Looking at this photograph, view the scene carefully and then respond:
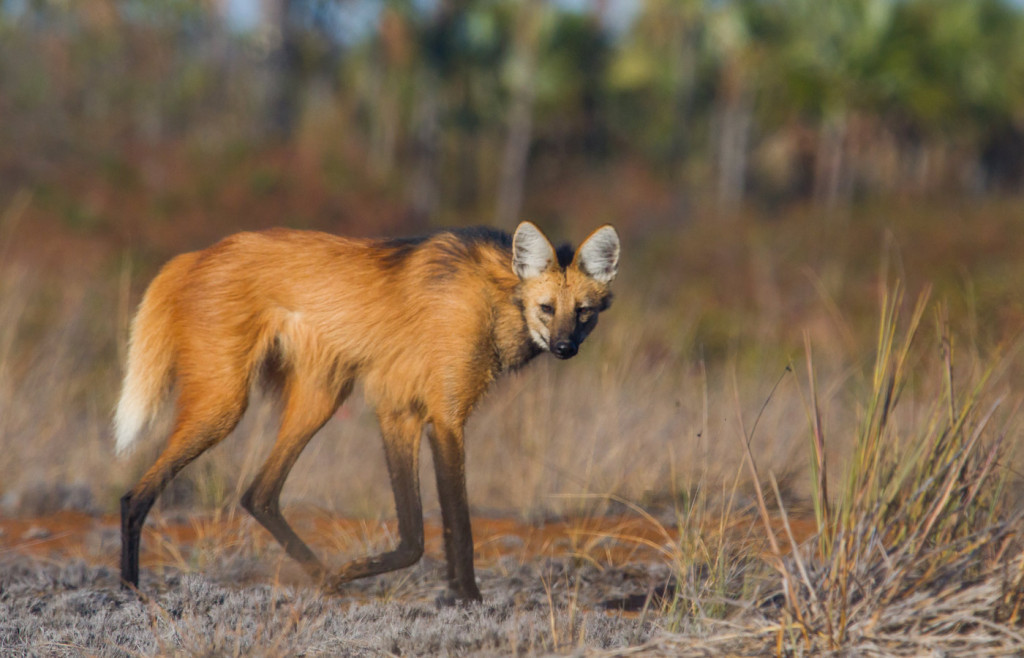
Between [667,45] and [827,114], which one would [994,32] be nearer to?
[827,114]

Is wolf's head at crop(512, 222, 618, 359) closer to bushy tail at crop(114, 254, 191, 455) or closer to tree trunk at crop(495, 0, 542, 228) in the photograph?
bushy tail at crop(114, 254, 191, 455)

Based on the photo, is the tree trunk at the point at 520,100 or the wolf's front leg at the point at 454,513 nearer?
the wolf's front leg at the point at 454,513

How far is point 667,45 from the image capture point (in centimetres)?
4116

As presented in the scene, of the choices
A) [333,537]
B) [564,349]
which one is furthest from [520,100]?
[564,349]

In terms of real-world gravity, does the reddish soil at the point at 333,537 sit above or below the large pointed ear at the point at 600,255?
below

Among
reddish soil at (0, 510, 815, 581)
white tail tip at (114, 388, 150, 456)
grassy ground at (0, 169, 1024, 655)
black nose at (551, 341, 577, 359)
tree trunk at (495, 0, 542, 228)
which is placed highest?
tree trunk at (495, 0, 542, 228)

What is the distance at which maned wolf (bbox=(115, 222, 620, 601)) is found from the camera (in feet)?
12.0

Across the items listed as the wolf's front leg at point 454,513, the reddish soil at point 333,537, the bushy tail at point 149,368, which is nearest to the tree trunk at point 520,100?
the reddish soil at point 333,537

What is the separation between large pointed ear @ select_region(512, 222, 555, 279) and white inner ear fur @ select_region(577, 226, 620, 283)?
125 millimetres

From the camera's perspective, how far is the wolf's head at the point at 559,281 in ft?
11.9

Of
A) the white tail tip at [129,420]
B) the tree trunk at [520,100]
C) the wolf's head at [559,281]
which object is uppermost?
the tree trunk at [520,100]

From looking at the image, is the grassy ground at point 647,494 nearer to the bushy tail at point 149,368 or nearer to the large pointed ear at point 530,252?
the bushy tail at point 149,368

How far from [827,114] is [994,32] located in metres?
8.72

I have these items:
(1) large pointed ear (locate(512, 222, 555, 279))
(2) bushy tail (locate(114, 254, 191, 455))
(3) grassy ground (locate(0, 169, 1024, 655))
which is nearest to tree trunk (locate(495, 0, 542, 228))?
(3) grassy ground (locate(0, 169, 1024, 655))
